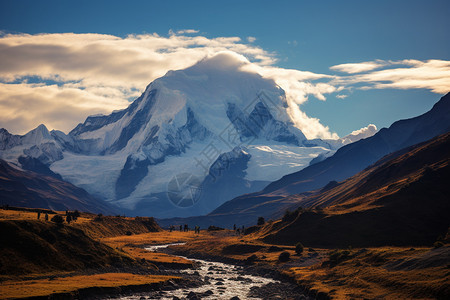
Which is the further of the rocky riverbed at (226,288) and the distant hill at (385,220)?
the distant hill at (385,220)

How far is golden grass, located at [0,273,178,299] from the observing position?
6681 cm

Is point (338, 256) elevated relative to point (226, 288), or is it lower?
elevated

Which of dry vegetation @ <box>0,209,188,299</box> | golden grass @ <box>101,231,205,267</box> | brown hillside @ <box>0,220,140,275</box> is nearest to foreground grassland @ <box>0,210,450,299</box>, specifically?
dry vegetation @ <box>0,209,188,299</box>

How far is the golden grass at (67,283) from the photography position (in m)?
66.8

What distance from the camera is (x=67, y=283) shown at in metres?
76.1

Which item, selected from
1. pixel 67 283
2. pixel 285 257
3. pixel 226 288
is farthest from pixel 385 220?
pixel 67 283

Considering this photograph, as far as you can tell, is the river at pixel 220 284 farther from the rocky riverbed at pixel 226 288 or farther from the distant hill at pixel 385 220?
the distant hill at pixel 385 220

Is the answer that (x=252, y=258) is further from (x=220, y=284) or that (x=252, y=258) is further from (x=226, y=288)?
(x=226, y=288)

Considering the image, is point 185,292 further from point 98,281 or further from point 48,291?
point 48,291

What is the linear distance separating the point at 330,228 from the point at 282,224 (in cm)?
2362

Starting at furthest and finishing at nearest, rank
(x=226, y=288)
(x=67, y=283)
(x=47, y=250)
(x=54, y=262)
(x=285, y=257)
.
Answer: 1. (x=285, y=257)
2. (x=47, y=250)
3. (x=226, y=288)
4. (x=54, y=262)
5. (x=67, y=283)

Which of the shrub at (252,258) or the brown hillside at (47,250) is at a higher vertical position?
the brown hillside at (47,250)

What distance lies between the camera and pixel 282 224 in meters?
164

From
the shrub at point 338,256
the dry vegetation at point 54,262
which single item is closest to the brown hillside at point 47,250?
the dry vegetation at point 54,262
